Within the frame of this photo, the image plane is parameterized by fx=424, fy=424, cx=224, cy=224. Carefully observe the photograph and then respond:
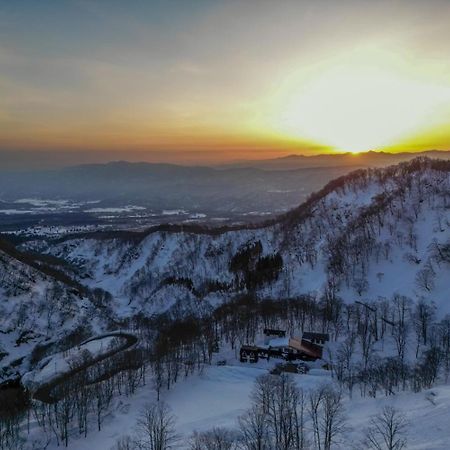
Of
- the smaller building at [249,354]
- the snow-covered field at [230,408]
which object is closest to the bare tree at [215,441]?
the snow-covered field at [230,408]

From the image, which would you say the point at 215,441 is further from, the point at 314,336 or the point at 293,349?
the point at 314,336

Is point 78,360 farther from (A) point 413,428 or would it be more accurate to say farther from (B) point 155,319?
(A) point 413,428

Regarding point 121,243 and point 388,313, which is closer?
point 388,313

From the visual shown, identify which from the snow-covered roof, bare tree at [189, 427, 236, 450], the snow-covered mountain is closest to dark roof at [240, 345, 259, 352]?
the snow-covered roof

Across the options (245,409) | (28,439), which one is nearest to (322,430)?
→ (245,409)

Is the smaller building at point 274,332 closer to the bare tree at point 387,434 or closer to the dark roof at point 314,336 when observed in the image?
the dark roof at point 314,336

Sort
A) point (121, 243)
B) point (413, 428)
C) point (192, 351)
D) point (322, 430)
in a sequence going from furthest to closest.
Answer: point (121, 243), point (192, 351), point (322, 430), point (413, 428)
